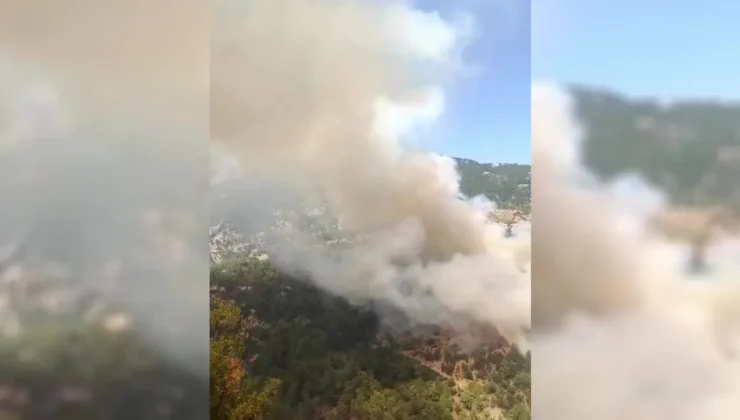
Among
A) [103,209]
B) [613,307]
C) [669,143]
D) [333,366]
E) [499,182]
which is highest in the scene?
[669,143]

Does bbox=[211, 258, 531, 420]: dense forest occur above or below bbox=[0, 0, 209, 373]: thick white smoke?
below

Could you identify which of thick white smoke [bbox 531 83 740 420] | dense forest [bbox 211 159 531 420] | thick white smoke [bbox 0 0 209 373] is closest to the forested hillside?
thick white smoke [bbox 531 83 740 420]

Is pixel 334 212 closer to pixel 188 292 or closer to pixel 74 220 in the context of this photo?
pixel 188 292

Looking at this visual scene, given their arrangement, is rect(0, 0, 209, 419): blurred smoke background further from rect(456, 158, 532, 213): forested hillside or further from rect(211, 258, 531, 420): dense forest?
rect(456, 158, 532, 213): forested hillside

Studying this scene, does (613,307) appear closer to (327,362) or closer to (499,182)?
(499,182)

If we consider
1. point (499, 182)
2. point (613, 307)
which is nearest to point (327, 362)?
point (499, 182)
